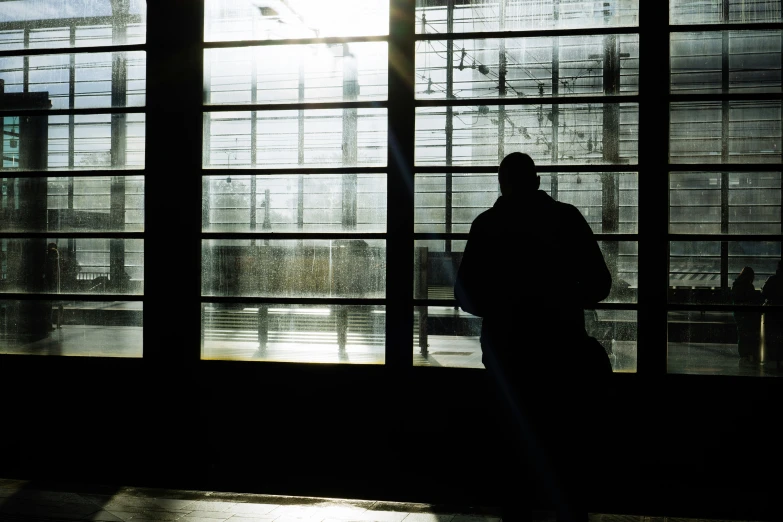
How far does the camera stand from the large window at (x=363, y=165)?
18.7 feet

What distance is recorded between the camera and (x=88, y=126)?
668 cm

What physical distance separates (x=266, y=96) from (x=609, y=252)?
308cm

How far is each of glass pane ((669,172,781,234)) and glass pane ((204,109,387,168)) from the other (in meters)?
2.32

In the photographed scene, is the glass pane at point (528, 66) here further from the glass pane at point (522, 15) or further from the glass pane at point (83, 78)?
the glass pane at point (83, 78)

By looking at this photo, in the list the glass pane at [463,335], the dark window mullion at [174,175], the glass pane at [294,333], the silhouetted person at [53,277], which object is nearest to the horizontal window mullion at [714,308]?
the glass pane at [463,335]

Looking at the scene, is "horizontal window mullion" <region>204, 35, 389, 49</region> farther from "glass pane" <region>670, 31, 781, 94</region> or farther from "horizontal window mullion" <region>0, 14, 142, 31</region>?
"glass pane" <region>670, 31, 781, 94</region>

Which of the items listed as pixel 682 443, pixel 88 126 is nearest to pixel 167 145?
pixel 88 126

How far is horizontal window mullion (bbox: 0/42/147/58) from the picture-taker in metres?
6.55

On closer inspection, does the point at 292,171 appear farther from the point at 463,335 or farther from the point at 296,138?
the point at 463,335

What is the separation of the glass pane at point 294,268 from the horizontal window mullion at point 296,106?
1.10m

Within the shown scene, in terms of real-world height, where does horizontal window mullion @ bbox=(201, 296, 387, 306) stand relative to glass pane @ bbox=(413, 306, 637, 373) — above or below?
above

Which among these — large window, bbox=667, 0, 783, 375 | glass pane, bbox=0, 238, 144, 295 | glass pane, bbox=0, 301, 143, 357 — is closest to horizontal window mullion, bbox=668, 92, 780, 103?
large window, bbox=667, 0, 783, 375

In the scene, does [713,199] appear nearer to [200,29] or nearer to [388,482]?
[388,482]

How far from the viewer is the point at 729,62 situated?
18.8 feet
